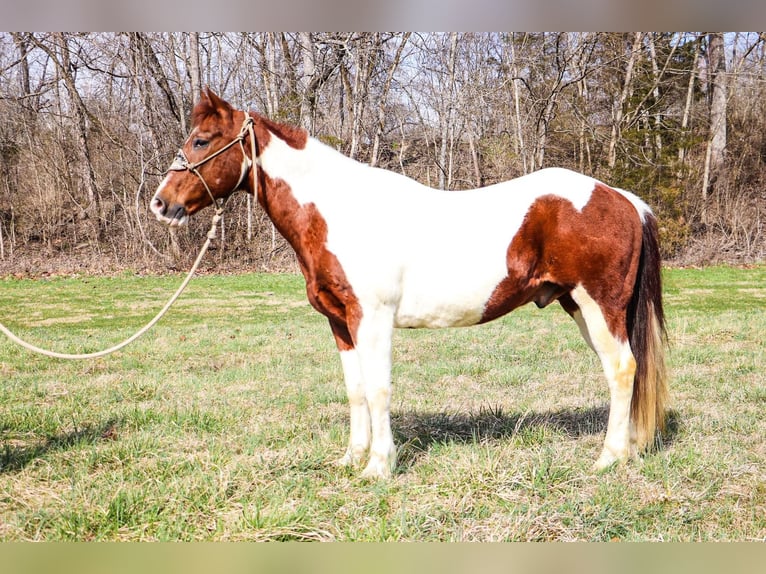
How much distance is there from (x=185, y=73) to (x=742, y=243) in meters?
11.1

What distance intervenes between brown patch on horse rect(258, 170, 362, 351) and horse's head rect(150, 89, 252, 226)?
195mm

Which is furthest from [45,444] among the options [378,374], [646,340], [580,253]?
[646,340]

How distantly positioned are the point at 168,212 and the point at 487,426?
2238 mm

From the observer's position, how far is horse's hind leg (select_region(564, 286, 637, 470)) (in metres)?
2.87

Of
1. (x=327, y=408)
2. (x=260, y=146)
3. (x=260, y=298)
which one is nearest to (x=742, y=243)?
(x=260, y=298)

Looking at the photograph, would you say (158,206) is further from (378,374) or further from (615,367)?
(615,367)

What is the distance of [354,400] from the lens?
299cm

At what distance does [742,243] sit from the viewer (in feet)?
32.6

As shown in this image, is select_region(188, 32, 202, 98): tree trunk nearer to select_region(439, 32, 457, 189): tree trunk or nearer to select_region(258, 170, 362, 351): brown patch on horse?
select_region(439, 32, 457, 189): tree trunk

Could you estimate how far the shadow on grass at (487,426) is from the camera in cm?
321

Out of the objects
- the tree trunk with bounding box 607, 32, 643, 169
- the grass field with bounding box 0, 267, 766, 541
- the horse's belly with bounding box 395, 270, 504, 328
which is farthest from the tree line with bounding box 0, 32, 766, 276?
the horse's belly with bounding box 395, 270, 504, 328
